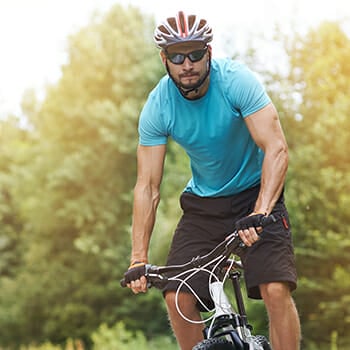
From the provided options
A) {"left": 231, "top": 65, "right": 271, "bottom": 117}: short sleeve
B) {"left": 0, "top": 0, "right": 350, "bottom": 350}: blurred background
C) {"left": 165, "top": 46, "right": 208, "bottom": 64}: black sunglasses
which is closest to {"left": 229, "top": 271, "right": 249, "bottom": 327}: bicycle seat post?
{"left": 231, "top": 65, "right": 271, "bottom": 117}: short sleeve

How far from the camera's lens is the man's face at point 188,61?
460 cm

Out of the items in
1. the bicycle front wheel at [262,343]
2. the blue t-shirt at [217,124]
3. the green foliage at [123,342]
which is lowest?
the green foliage at [123,342]

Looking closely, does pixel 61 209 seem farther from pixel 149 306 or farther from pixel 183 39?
pixel 183 39

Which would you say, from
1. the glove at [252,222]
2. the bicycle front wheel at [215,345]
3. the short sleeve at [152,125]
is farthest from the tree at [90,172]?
the glove at [252,222]

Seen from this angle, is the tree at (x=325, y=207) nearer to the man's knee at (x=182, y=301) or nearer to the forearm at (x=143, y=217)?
the forearm at (x=143, y=217)

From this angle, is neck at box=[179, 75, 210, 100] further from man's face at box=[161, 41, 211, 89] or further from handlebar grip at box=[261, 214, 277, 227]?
handlebar grip at box=[261, 214, 277, 227]

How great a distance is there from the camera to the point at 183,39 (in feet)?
15.1

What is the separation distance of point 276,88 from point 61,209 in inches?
452

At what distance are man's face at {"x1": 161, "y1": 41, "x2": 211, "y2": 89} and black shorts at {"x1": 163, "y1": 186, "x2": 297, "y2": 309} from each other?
767 millimetres

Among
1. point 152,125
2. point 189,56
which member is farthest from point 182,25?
point 152,125

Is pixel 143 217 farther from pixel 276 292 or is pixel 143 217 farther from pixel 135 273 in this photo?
pixel 276 292

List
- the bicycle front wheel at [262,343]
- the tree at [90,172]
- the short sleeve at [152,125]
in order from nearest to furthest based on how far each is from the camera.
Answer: the bicycle front wheel at [262,343] → the short sleeve at [152,125] → the tree at [90,172]

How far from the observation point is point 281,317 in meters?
4.55

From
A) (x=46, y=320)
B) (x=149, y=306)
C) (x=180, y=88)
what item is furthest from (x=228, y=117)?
(x=46, y=320)
